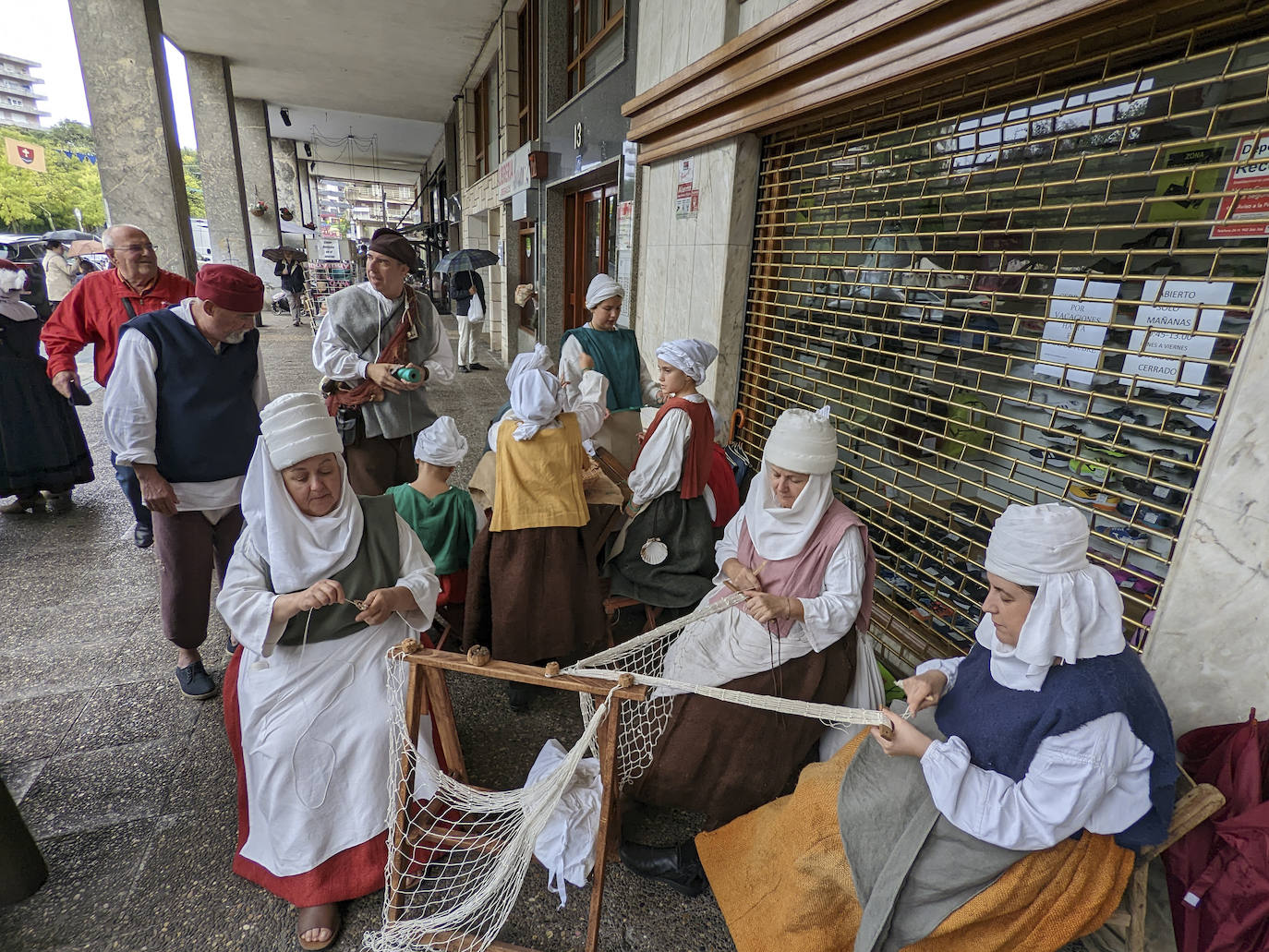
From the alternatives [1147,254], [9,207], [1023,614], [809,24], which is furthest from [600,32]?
[9,207]

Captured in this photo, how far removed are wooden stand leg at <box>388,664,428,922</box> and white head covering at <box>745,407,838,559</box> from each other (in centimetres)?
123

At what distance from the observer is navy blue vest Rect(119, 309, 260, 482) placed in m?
2.53

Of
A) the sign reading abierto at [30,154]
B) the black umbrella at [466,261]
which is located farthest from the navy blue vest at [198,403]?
the sign reading abierto at [30,154]

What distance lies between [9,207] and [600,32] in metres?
44.1

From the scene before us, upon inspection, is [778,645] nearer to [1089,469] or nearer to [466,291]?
[1089,469]

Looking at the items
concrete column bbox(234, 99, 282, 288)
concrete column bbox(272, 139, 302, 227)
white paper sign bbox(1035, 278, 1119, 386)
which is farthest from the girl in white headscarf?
concrete column bbox(272, 139, 302, 227)

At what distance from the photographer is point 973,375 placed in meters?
2.97

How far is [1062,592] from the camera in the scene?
1358 millimetres

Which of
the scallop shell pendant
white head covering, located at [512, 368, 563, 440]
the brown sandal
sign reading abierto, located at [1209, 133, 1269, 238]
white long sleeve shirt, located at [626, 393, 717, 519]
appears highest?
sign reading abierto, located at [1209, 133, 1269, 238]

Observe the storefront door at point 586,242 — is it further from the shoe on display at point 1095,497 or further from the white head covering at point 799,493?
the shoe on display at point 1095,497

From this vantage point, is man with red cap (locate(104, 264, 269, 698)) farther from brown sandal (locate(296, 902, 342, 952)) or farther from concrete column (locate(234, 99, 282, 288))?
concrete column (locate(234, 99, 282, 288))

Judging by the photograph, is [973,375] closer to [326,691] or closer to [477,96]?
[326,691]

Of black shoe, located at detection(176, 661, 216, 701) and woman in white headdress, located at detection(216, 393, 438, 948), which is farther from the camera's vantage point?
black shoe, located at detection(176, 661, 216, 701)

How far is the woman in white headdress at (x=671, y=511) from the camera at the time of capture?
116 inches
